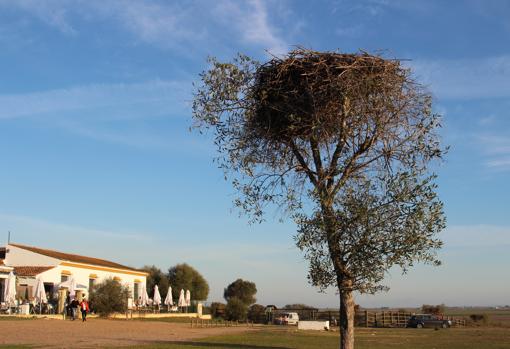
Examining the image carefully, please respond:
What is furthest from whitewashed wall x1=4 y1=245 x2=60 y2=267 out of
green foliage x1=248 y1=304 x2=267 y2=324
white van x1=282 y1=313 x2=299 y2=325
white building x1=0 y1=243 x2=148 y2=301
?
white van x1=282 y1=313 x2=299 y2=325

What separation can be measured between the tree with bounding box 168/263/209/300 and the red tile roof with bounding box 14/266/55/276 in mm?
21802

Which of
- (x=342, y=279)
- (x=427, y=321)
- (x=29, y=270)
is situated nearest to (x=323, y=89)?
(x=342, y=279)

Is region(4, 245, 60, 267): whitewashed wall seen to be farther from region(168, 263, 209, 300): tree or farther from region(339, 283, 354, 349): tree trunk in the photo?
region(339, 283, 354, 349): tree trunk

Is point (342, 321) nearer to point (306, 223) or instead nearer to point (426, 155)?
point (306, 223)

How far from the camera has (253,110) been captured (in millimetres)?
14203

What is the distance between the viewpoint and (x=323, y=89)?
1306 centimetres

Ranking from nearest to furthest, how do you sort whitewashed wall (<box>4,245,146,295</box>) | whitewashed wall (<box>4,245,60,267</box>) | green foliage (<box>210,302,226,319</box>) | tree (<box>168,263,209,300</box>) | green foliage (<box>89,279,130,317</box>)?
green foliage (<box>89,279,130,317</box>)
whitewashed wall (<box>4,245,146,295</box>)
whitewashed wall (<box>4,245,60,267</box>)
green foliage (<box>210,302,226,319</box>)
tree (<box>168,263,209,300</box>)

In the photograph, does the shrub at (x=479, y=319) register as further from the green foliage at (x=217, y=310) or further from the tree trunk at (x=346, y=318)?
the tree trunk at (x=346, y=318)

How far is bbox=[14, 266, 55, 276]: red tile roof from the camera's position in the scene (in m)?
41.3

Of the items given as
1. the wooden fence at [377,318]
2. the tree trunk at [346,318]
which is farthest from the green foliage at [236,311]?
the tree trunk at [346,318]

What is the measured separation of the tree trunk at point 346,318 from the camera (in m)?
13.2

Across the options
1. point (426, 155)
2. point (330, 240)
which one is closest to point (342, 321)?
point (330, 240)

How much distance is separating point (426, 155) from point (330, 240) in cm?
299

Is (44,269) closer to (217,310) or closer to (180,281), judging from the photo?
(217,310)
